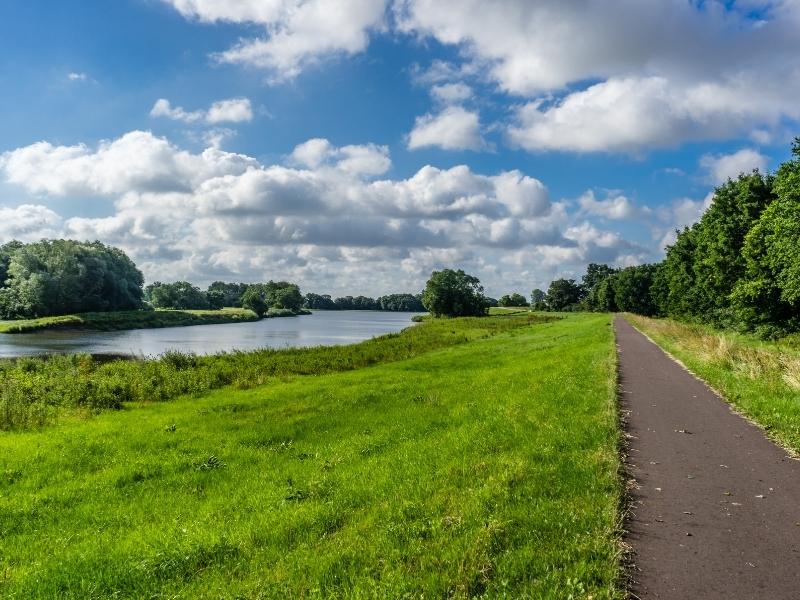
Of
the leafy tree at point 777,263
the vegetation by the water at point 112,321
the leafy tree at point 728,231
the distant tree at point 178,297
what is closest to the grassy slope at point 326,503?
the leafy tree at point 777,263

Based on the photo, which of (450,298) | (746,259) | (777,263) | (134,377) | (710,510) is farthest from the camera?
(450,298)

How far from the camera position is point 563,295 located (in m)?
191

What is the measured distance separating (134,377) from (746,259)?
1687 inches

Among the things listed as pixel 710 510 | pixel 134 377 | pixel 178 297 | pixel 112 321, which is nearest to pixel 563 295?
pixel 178 297

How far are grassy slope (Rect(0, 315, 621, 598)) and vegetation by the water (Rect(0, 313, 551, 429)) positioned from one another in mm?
3932

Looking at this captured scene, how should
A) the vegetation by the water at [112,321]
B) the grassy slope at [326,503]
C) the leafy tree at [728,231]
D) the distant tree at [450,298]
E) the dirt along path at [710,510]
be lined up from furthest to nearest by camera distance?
the distant tree at [450,298] < the vegetation by the water at [112,321] < the leafy tree at [728,231] < the grassy slope at [326,503] < the dirt along path at [710,510]

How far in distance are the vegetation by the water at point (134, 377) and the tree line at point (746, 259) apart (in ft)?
83.3

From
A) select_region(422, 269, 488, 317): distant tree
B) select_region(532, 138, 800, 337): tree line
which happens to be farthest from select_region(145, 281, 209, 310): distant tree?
select_region(532, 138, 800, 337): tree line

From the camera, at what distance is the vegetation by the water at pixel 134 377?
20125mm

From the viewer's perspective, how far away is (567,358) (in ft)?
89.1

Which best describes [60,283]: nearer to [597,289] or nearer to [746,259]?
[746,259]

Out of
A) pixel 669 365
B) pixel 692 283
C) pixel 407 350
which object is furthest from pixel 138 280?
pixel 669 365

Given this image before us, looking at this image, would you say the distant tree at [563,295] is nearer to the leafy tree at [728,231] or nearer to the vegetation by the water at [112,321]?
the vegetation by the water at [112,321]

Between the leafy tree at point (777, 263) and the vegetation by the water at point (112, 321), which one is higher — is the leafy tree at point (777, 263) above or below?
above
